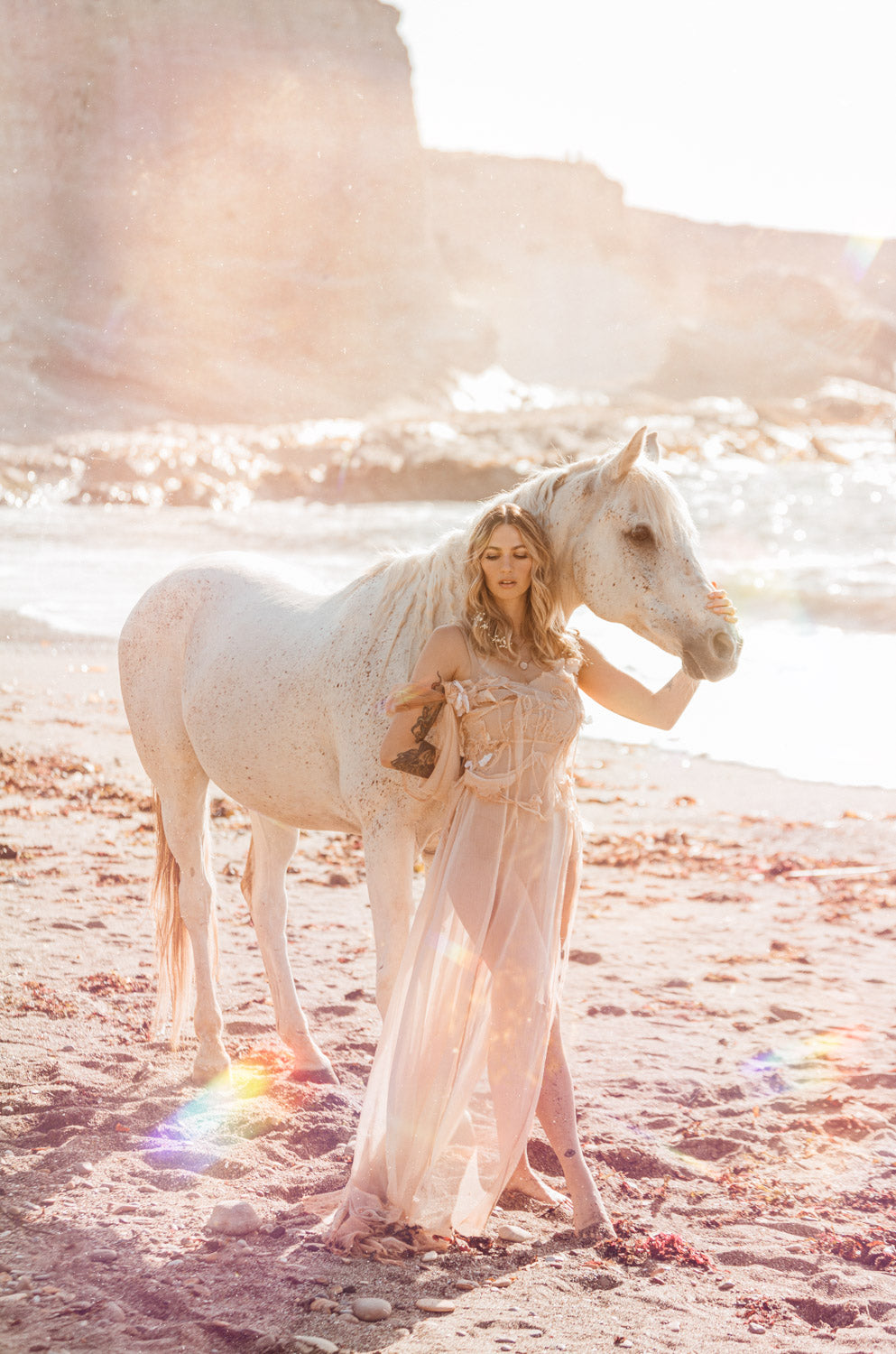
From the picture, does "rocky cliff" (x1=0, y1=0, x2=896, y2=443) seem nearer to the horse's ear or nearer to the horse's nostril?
the horse's ear

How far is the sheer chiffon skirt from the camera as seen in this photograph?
2.51 metres

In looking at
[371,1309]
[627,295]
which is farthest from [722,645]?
[627,295]

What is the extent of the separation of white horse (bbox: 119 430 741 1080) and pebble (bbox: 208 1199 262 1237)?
50cm

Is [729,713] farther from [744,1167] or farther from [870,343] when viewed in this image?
[870,343]

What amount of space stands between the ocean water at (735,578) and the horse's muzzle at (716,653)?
1264mm

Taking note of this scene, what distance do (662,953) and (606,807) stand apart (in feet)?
6.87

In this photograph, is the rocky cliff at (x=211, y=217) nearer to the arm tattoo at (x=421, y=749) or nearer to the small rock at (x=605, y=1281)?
the arm tattoo at (x=421, y=749)

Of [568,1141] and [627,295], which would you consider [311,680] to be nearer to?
[568,1141]

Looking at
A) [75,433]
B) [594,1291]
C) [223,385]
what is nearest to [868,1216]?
[594,1291]

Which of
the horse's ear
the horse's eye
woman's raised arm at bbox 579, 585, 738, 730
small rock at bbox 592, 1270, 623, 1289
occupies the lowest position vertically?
small rock at bbox 592, 1270, 623, 1289

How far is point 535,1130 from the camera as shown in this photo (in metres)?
3.24

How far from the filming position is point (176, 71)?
188 ft

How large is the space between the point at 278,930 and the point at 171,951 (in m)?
0.32

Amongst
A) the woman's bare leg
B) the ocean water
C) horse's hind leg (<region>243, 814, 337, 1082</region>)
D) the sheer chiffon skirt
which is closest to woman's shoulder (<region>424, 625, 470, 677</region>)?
the sheer chiffon skirt
